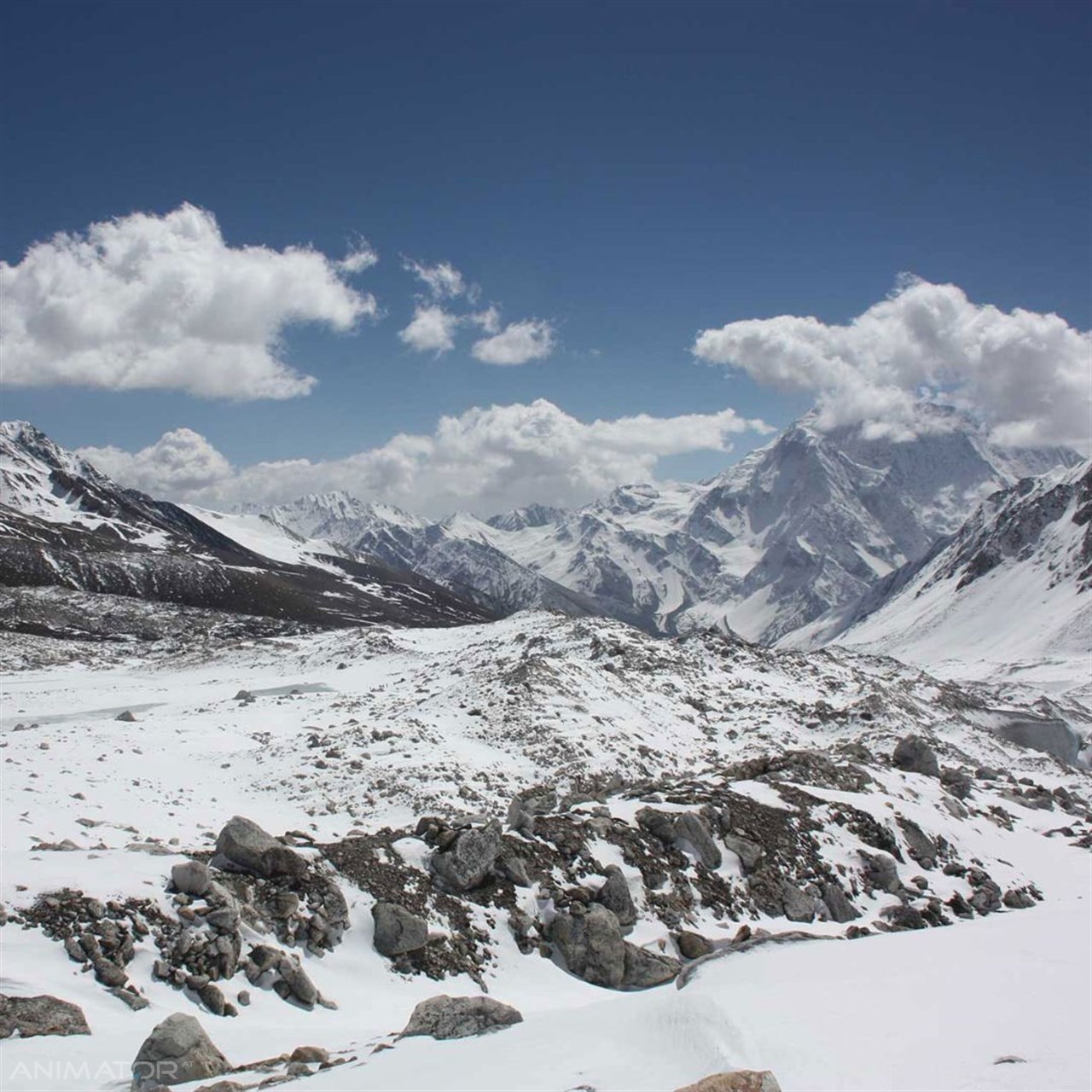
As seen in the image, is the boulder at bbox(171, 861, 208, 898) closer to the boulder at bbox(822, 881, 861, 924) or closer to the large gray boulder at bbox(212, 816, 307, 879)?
the large gray boulder at bbox(212, 816, 307, 879)

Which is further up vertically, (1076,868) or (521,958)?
(521,958)

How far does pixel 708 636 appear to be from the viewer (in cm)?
5909

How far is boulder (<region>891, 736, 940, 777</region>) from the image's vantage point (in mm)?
30562

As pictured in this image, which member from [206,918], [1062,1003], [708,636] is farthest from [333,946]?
[708,636]

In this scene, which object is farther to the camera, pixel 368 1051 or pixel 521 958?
pixel 521 958

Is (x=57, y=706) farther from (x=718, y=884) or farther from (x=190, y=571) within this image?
(x=190, y=571)

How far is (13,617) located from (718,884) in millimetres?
139507

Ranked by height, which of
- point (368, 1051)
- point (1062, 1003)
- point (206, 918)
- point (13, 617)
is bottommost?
point (1062, 1003)

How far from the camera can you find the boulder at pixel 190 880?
12.3 meters

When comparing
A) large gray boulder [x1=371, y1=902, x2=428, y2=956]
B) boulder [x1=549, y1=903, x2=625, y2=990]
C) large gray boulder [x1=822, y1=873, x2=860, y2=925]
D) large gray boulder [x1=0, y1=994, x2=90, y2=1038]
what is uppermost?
large gray boulder [x1=0, y1=994, x2=90, y2=1038]

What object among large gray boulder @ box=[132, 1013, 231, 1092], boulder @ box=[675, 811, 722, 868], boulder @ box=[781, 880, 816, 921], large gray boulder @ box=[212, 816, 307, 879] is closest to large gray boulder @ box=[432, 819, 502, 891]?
large gray boulder @ box=[212, 816, 307, 879]

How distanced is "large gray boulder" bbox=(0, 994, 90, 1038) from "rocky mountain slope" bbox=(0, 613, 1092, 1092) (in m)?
0.04

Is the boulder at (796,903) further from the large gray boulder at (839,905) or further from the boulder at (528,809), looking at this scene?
the boulder at (528,809)

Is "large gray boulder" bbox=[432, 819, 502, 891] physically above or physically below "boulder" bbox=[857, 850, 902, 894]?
above
